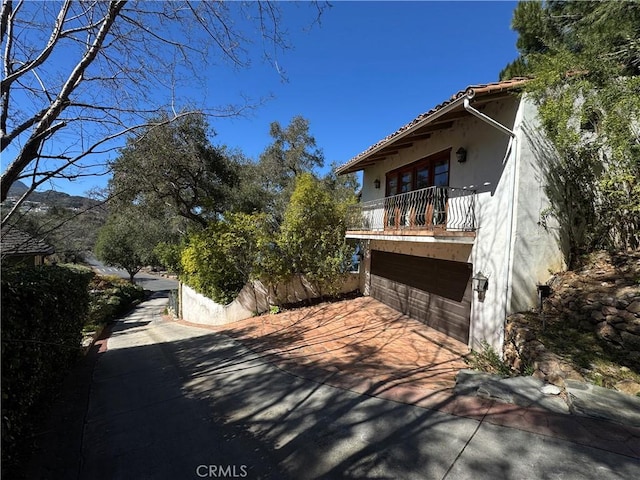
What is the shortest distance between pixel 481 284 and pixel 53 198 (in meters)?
7.04

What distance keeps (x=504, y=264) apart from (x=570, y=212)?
5.34ft

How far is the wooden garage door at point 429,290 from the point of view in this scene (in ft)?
24.0

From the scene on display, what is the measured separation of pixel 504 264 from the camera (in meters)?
6.02

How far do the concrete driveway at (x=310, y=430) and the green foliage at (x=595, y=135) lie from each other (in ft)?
11.9

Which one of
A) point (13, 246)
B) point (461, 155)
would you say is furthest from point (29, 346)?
point (461, 155)

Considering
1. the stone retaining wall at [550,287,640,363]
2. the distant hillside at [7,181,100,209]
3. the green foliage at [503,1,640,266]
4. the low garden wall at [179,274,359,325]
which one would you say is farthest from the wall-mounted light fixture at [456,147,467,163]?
the distant hillside at [7,181,100,209]

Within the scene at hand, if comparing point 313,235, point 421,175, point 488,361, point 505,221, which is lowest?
point 488,361

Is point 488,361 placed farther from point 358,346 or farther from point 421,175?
point 421,175

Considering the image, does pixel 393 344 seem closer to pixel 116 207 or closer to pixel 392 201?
pixel 392 201

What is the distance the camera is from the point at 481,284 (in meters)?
6.48

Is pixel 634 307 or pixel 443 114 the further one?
pixel 443 114

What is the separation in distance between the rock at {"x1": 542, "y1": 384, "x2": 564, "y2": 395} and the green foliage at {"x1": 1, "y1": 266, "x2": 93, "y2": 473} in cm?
549

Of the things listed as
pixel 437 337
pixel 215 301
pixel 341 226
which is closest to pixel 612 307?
pixel 437 337

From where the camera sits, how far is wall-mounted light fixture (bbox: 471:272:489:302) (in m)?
6.44
